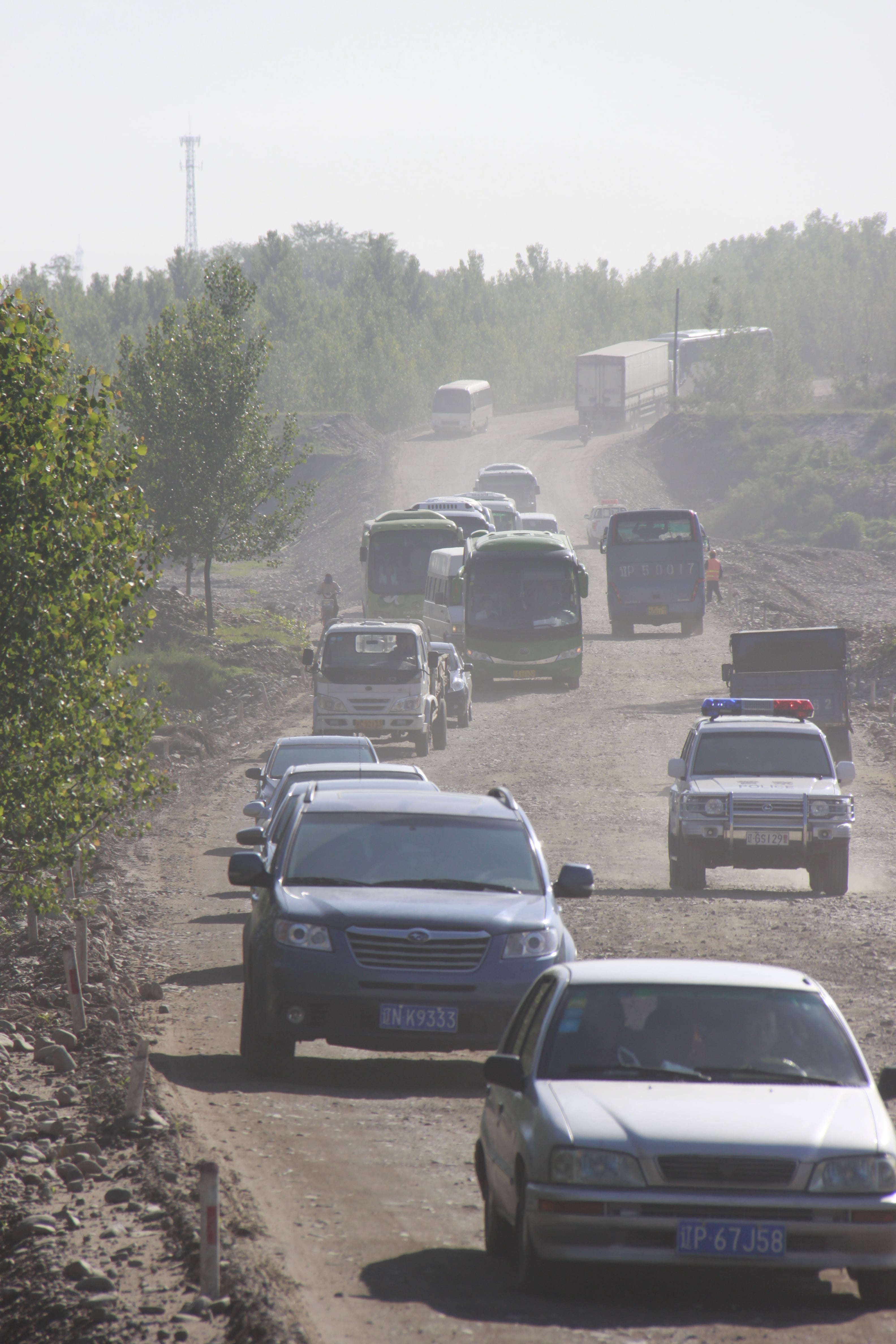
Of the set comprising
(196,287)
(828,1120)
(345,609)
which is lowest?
(345,609)

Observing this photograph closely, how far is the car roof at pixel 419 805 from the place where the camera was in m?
10.2

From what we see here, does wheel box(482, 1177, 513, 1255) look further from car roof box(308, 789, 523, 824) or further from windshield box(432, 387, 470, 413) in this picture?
windshield box(432, 387, 470, 413)

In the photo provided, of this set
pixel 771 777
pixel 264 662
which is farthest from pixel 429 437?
pixel 771 777

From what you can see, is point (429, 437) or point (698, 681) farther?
point (429, 437)

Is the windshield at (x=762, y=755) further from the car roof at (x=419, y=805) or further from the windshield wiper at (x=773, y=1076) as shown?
the windshield wiper at (x=773, y=1076)

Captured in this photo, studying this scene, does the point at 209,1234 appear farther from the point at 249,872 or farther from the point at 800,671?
the point at 800,671

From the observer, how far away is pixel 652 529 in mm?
41250

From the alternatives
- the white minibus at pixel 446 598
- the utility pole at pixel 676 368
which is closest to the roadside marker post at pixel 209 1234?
the white minibus at pixel 446 598

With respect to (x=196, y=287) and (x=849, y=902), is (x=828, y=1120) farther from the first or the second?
(x=196, y=287)

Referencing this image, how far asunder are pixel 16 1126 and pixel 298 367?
118 m

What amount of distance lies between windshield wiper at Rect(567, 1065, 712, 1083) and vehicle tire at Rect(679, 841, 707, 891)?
1126cm

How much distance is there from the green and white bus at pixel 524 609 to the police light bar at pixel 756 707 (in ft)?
46.8

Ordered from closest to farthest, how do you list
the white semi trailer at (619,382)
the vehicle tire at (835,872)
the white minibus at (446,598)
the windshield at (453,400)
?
the vehicle tire at (835,872)
the white minibus at (446,598)
the white semi trailer at (619,382)
the windshield at (453,400)

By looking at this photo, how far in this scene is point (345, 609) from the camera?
53.6 meters
